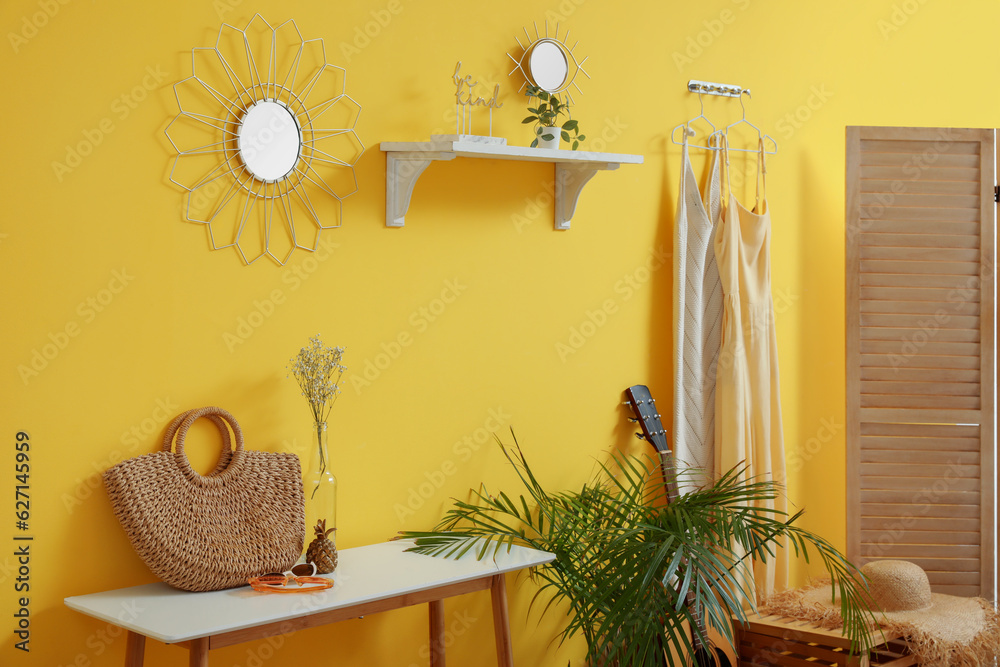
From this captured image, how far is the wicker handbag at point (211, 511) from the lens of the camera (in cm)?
188

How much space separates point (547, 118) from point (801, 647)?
1.72 metres

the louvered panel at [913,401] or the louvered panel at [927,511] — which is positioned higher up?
the louvered panel at [913,401]

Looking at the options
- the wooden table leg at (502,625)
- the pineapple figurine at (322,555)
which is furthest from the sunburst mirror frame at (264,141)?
the wooden table leg at (502,625)

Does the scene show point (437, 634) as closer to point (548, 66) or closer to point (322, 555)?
point (322, 555)

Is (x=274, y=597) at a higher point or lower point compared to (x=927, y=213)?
lower

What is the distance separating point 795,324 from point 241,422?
199 cm

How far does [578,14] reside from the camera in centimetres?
275

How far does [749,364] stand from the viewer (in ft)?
9.53

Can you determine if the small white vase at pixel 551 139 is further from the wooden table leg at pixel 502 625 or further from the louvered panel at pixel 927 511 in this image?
the louvered panel at pixel 927 511

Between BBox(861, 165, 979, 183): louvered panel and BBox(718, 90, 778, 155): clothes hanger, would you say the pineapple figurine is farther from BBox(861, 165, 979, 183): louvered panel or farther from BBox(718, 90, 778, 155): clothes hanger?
BBox(861, 165, 979, 183): louvered panel

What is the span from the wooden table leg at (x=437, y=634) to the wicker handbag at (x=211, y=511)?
498 mm

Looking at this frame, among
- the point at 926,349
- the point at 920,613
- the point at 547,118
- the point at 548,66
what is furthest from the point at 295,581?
the point at 926,349

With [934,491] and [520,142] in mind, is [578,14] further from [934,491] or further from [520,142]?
[934,491]

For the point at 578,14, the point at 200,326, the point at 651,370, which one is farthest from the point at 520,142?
the point at 200,326
